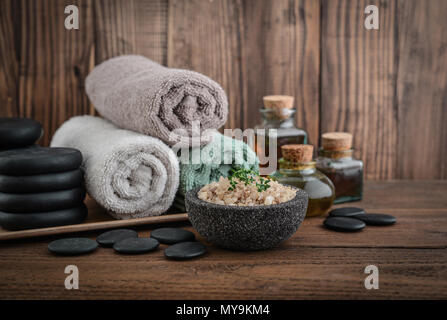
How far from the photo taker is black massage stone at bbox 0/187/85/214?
709 millimetres

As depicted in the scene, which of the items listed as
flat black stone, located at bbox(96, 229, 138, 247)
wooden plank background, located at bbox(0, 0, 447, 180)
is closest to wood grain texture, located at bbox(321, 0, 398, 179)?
wooden plank background, located at bbox(0, 0, 447, 180)

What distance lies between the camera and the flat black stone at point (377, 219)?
77 centimetres

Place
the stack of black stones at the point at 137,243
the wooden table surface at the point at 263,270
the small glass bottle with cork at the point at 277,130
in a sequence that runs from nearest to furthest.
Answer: the wooden table surface at the point at 263,270 → the stack of black stones at the point at 137,243 → the small glass bottle with cork at the point at 277,130

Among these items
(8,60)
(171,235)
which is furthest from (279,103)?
(8,60)

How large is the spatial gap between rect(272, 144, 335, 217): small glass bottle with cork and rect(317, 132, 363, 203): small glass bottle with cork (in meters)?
0.09

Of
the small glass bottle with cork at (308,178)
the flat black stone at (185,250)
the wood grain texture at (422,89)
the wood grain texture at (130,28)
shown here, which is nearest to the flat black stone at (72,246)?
the flat black stone at (185,250)

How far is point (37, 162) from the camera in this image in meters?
0.71

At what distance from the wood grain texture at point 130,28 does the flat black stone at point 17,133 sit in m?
0.30

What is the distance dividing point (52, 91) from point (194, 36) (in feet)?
1.24

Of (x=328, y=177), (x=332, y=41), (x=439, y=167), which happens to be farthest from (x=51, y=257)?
(x=439, y=167)

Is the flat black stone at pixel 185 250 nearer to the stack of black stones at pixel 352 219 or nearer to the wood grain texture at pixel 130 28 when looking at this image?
the stack of black stones at pixel 352 219

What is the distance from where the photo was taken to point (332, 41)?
111 centimetres

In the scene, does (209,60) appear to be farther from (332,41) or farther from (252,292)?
(252,292)

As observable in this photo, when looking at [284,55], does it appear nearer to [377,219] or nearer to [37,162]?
[377,219]
